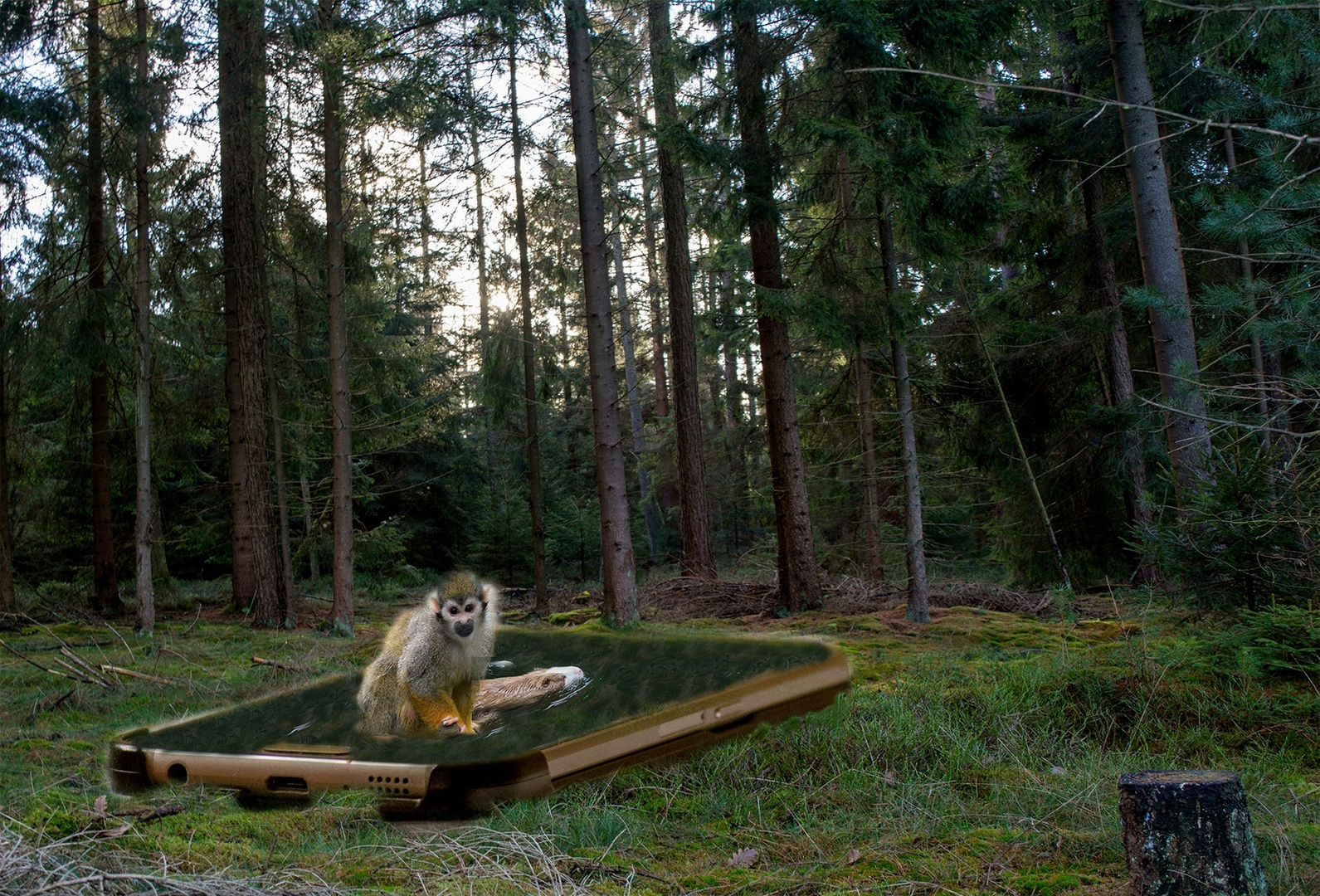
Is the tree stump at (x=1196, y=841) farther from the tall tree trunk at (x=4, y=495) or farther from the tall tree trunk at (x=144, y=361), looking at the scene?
the tall tree trunk at (x=4, y=495)

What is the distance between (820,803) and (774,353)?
641cm

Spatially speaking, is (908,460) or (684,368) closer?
(908,460)

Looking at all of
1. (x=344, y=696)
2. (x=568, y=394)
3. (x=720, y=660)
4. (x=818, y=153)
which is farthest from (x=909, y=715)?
(x=568, y=394)

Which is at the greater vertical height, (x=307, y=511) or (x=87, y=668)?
(x=307, y=511)

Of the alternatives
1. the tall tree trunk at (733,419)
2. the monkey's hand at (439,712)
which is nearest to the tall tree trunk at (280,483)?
the tall tree trunk at (733,419)

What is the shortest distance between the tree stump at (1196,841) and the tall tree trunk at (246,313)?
38.2ft

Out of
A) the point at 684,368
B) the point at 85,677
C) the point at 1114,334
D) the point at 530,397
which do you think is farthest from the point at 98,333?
the point at 1114,334

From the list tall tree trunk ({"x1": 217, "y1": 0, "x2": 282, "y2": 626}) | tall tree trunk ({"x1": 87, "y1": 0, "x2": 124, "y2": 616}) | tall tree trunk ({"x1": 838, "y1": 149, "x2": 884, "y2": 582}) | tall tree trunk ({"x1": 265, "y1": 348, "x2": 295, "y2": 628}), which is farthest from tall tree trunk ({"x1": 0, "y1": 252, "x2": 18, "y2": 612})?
tall tree trunk ({"x1": 838, "y1": 149, "x2": 884, "y2": 582})

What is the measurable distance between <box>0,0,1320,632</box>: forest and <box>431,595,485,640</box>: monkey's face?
14.9 ft

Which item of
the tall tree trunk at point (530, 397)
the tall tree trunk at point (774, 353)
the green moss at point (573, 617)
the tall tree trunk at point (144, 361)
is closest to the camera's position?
the tall tree trunk at point (774, 353)

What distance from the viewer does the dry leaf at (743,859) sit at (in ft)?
10.2

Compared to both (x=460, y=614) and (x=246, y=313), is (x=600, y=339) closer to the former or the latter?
(x=460, y=614)

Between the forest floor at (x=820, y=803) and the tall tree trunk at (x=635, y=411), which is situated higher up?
the tall tree trunk at (x=635, y=411)

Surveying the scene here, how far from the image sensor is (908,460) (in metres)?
7.82
